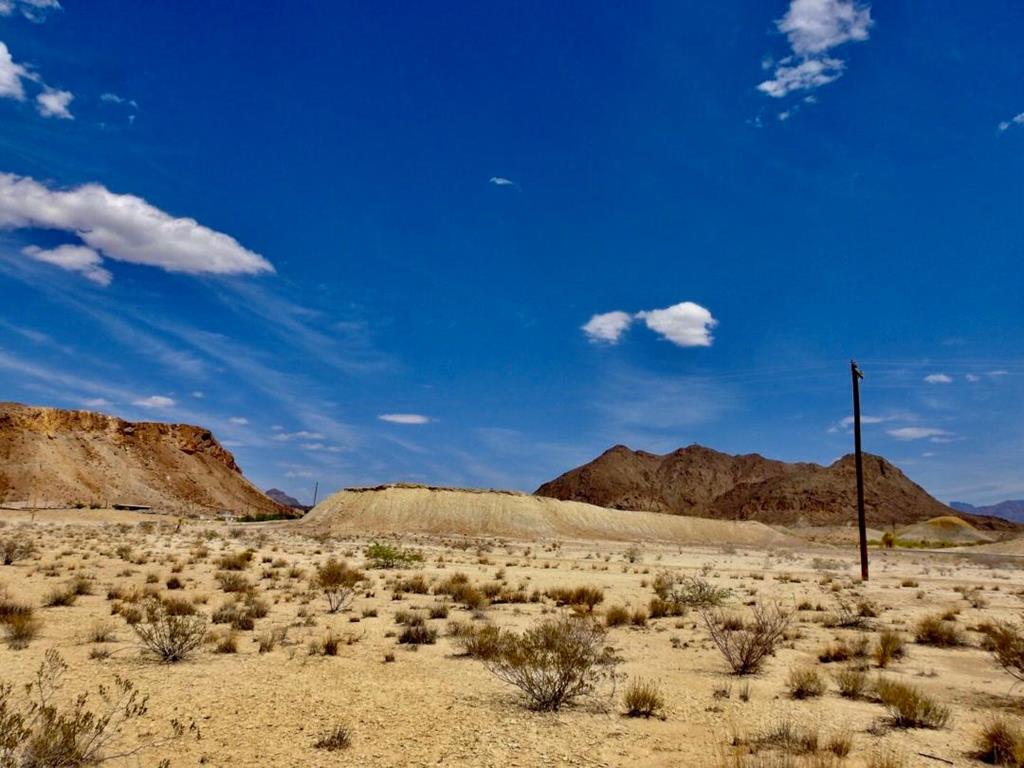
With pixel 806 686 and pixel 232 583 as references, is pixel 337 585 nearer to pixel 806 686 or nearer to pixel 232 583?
pixel 232 583

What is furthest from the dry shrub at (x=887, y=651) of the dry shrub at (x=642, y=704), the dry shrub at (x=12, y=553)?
the dry shrub at (x=12, y=553)

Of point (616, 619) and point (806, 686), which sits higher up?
point (806, 686)

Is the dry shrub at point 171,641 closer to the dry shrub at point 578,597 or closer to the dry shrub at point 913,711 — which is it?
the dry shrub at point 913,711

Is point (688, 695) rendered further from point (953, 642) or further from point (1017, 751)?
point (953, 642)

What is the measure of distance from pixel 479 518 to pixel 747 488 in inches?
4378

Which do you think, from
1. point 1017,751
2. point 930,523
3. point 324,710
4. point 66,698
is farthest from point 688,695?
point 930,523

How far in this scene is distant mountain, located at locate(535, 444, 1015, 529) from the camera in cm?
15125

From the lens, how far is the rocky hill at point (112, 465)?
9012 centimetres

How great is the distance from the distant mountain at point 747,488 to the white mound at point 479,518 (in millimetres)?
54889

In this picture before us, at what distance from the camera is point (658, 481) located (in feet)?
608

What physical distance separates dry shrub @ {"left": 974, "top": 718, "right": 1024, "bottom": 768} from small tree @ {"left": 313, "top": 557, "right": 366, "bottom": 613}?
11.6 metres

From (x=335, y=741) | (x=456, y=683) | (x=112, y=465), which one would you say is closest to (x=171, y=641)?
(x=456, y=683)

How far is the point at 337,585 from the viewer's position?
57.0ft

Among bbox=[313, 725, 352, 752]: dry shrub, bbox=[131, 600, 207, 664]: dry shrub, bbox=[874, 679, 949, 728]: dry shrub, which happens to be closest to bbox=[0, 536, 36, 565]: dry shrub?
bbox=[131, 600, 207, 664]: dry shrub
